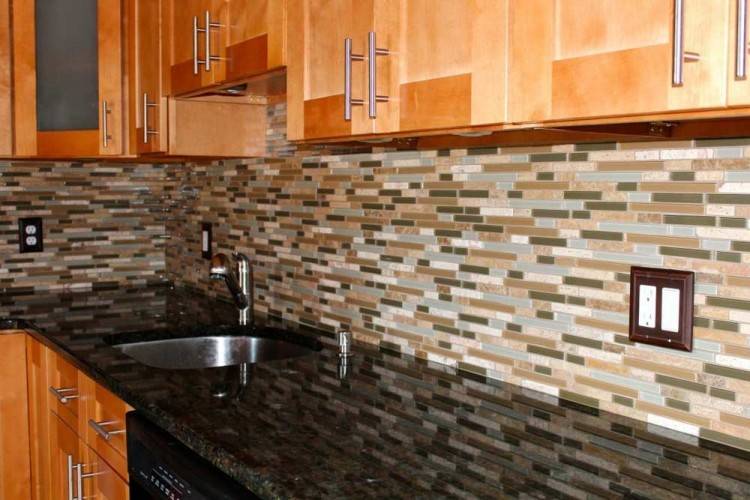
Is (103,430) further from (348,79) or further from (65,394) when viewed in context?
(348,79)

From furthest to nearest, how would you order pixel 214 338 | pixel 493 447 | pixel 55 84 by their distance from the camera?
pixel 55 84 → pixel 214 338 → pixel 493 447

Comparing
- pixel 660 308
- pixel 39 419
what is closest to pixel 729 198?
pixel 660 308

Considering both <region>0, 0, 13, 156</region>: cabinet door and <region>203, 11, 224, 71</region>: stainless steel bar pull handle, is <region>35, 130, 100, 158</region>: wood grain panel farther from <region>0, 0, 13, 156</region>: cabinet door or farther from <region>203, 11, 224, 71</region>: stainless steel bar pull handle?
<region>203, 11, 224, 71</region>: stainless steel bar pull handle

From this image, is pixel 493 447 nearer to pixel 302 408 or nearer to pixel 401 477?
pixel 401 477

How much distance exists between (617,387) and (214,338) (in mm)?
1321

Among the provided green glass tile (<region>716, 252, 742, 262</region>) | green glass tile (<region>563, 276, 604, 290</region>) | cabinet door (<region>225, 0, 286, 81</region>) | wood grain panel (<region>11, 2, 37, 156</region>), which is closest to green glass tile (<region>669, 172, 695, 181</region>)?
green glass tile (<region>716, 252, 742, 262</region>)

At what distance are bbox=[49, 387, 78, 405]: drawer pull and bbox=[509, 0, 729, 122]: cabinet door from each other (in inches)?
59.7

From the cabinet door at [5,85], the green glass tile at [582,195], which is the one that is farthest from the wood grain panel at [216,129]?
the green glass tile at [582,195]

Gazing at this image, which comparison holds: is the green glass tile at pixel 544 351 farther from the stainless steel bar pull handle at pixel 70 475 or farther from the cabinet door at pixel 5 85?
the cabinet door at pixel 5 85

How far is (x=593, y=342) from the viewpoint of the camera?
4.94 ft

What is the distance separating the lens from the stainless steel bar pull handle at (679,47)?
88 centimetres

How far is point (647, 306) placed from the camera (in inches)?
54.9

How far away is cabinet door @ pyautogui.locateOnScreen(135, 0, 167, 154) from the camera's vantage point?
2.51 m

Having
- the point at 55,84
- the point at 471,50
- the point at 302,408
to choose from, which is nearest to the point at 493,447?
the point at 302,408
